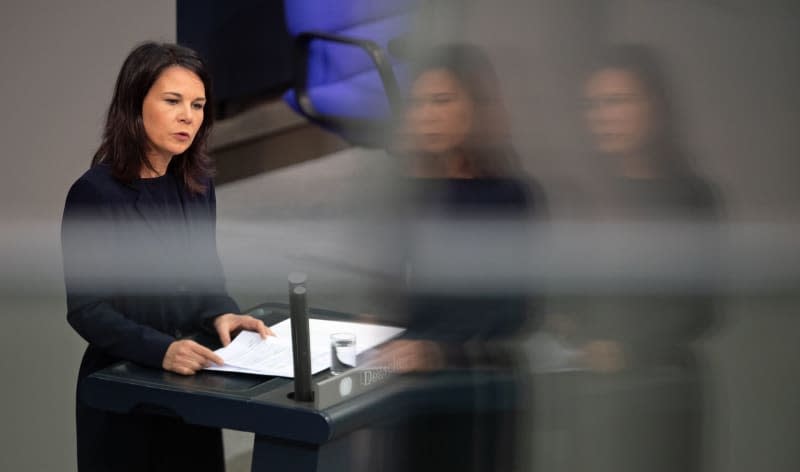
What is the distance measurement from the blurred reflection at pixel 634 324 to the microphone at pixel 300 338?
0.15 metres

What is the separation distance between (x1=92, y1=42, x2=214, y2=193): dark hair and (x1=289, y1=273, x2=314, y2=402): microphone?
0.27 m

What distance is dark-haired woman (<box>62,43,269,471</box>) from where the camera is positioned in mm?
878

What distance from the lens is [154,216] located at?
726 mm

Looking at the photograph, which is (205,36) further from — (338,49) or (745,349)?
(745,349)

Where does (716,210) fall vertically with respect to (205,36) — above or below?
below

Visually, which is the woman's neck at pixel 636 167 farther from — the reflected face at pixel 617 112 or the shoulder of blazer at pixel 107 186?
the shoulder of blazer at pixel 107 186

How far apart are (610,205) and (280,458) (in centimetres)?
73

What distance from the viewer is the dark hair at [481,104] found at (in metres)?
0.41

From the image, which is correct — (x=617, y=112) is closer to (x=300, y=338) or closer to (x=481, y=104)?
(x=481, y=104)

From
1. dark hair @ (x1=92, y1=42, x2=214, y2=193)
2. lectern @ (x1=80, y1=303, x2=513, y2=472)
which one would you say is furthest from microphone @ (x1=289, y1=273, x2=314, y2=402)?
dark hair @ (x1=92, y1=42, x2=214, y2=193)

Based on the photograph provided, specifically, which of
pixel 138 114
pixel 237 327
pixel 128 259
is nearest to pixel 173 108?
pixel 138 114

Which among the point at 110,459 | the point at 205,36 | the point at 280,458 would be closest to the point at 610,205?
the point at 280,458

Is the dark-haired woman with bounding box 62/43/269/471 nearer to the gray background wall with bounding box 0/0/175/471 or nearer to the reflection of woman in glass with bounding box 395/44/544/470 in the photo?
the gray background wall with bounding box 0/0/175/471

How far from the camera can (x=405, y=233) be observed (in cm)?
Answer: 46
